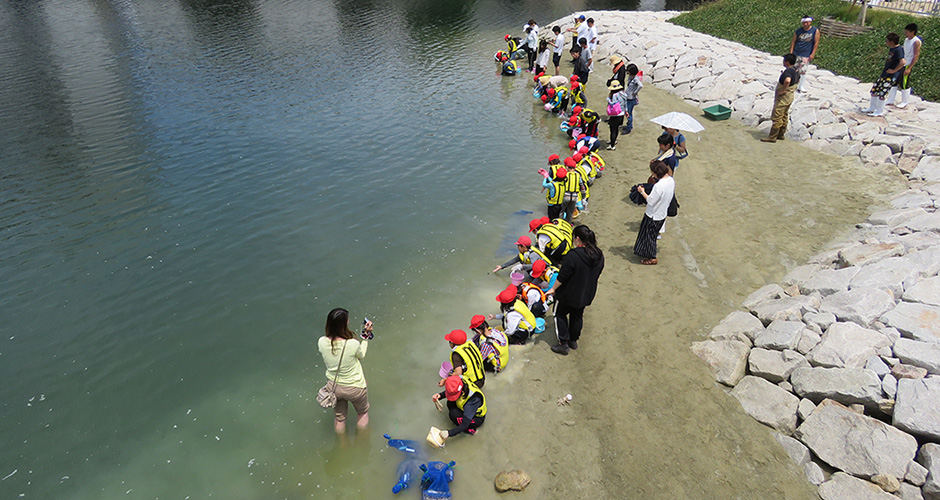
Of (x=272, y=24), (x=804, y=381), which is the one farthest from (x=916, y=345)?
(x=272, y=24)


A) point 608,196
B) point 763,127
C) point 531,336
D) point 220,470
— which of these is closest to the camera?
point 220,470

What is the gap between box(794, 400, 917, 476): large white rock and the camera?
6398 mm

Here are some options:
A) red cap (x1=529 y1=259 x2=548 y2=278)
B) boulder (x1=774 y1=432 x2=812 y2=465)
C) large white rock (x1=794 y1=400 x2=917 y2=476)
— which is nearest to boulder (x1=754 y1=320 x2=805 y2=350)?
large white rock (x1=794 y1=400 x2=917 y2=476)

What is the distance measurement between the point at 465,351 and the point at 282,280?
6.12 meters

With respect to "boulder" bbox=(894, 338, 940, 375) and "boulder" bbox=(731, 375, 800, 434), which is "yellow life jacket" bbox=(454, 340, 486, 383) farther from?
"boulder" bbox=(894, 338, 940, 375)

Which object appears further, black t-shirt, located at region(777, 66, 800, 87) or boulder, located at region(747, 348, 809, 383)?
black t-shirt, located at region(777, 66, 800, 87)

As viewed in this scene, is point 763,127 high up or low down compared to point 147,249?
up

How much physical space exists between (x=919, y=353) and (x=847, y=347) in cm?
82

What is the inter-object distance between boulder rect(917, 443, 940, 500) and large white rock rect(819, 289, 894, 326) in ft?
7.64

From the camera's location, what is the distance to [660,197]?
415 inches

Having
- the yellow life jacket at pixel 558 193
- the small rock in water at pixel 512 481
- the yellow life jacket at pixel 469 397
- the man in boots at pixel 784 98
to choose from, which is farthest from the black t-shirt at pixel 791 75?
the small rock in water at pixel 512 481

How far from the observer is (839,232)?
11641 mm

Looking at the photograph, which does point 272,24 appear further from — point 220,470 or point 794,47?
point 220,470

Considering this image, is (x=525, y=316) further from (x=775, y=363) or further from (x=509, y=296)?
(x=775, y=363)
